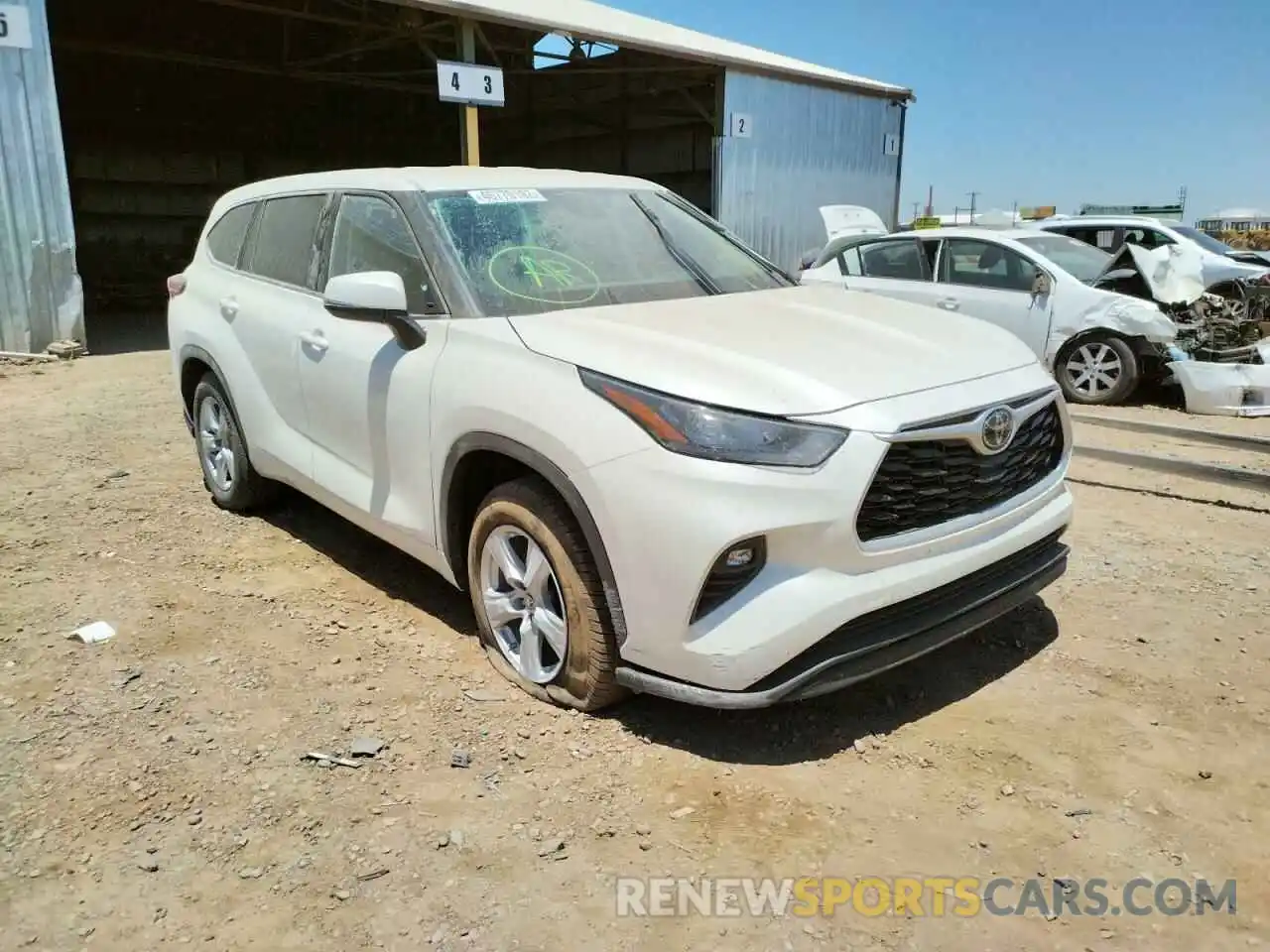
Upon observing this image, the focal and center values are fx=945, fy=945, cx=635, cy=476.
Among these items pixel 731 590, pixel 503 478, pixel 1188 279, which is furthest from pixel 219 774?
pixel 1188 279

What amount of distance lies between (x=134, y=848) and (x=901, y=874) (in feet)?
6.48

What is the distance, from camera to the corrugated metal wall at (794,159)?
579 inches

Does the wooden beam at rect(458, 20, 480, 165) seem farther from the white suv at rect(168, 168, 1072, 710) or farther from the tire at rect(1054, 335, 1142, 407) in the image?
the white suv at rect(168, 168, 1072, 710)

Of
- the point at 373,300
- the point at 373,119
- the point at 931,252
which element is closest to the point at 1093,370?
the point at 931,252

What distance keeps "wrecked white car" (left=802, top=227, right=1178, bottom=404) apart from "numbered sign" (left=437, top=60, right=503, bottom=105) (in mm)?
5208

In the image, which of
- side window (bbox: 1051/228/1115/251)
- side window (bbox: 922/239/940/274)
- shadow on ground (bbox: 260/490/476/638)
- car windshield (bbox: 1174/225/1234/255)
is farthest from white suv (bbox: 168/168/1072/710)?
car windshield (bbox: 1174/225/1234/255)

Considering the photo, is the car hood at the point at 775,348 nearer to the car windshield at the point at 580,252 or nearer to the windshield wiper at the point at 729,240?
the car windshield at the point at 580,252

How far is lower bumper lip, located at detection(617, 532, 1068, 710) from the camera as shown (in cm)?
255

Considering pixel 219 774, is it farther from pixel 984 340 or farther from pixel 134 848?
pixel 984 340

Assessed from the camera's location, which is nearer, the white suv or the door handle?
the white suv

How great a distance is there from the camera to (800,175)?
51.9ft

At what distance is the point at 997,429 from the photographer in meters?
2.80

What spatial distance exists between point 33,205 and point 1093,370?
415 inches

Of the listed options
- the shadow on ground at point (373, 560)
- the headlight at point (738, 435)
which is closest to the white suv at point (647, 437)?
the headlight at point (738, 435)
